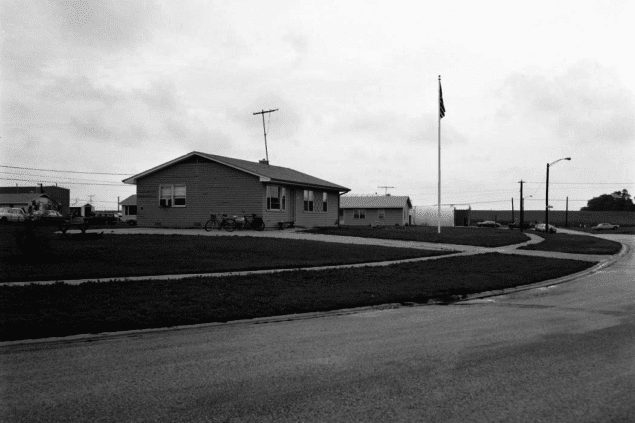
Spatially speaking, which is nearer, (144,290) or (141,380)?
(141,380)

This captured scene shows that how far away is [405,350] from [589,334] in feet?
9.66

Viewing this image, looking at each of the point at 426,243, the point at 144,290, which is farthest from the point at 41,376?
the point at 426,243

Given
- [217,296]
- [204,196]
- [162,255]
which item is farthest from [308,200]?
[217,296]

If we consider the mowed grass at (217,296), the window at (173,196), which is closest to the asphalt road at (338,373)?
the mowed grass at (217,296)

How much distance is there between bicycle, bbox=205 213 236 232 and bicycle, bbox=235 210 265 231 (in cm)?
45

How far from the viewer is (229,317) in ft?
32.1

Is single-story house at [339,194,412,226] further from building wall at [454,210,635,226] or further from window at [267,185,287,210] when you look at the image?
window at [267,185,287,210]

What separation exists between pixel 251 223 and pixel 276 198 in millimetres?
2723

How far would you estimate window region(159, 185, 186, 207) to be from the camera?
3609cm

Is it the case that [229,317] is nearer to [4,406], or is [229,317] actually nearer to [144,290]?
[144,290]

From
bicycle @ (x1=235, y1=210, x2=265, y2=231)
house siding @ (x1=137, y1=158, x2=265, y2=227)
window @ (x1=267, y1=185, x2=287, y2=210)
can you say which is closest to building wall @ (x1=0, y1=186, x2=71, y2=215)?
house siding @ (x1=137, y1=158, x2=265, y2=227)

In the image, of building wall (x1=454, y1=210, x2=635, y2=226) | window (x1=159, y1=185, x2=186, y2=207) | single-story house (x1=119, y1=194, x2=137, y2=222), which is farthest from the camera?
building wall (x1=454, y1=210, x2=635, y2=226)

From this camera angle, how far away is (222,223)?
33531 millimetres

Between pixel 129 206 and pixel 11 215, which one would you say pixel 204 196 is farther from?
pixel 129 206
